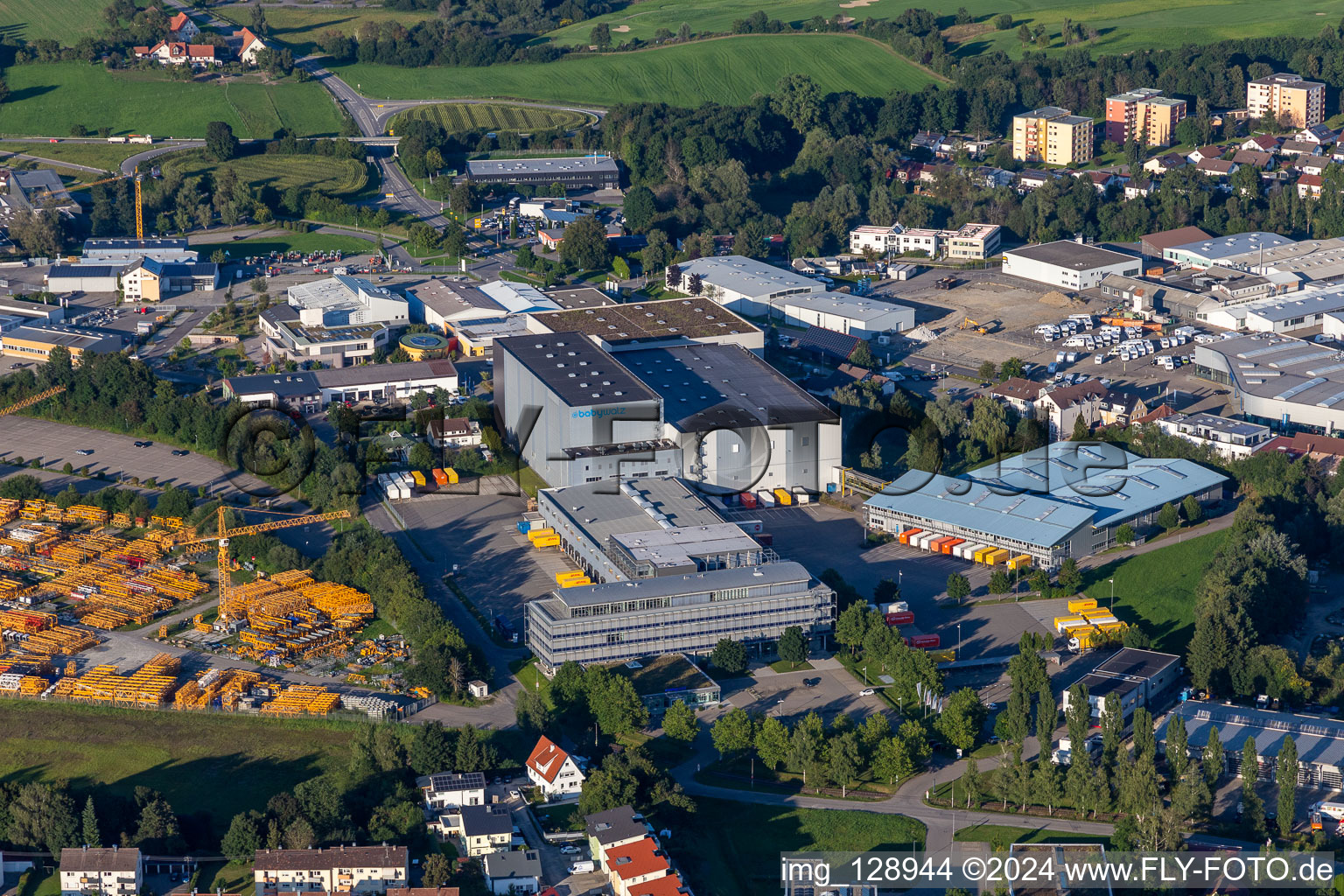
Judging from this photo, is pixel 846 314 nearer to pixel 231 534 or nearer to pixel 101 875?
pixel 231 534

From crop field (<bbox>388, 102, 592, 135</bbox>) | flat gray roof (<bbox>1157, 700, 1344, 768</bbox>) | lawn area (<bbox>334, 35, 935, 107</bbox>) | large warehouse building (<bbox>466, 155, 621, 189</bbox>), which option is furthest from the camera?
lawn area (<bbox>334, 35, 935, 107</bbox>)

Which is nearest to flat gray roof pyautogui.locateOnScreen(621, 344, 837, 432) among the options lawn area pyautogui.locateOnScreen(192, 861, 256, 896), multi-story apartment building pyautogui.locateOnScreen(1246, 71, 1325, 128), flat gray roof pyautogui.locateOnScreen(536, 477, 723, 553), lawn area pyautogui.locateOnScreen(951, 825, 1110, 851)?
flat gray roof pyautogui.locateOnScreen(536, 477, 723, 553)

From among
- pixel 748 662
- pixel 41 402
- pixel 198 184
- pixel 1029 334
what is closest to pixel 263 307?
pixel 41 402

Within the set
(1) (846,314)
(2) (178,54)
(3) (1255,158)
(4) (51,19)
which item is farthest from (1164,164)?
(4) (51,19)

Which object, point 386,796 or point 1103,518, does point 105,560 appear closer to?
point 386,796

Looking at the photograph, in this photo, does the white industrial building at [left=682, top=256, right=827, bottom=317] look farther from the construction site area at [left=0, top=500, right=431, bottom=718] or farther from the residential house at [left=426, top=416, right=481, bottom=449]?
the construction site area at [left=0, top=500, right=431, bottom=718]
